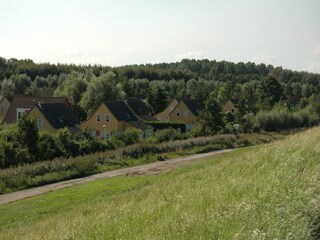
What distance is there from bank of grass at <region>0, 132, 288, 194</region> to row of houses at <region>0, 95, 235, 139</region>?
8.50m

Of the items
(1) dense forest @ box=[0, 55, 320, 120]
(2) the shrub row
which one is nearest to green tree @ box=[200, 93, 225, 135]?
(2) the shrub row

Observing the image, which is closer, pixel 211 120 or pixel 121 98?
pixel 211 120

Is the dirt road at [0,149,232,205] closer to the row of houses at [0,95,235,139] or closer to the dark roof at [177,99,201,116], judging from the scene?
the row of houses at [0,95,235,139]

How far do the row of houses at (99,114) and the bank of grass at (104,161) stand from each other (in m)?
8.50

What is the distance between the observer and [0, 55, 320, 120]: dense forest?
214ft

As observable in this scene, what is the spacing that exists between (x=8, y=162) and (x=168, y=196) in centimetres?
2322

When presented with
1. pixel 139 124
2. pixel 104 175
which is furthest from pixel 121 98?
pixel 104 175

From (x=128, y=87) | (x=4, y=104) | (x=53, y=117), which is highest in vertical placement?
(x=128, y=87)

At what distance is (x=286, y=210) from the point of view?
223 inches

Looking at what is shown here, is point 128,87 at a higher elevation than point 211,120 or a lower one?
higher

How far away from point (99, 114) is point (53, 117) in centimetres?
662

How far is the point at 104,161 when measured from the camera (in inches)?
1264

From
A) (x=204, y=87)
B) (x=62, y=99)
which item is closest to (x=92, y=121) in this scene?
(x=62, y=99)

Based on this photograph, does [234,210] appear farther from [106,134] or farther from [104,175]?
[106,134]
